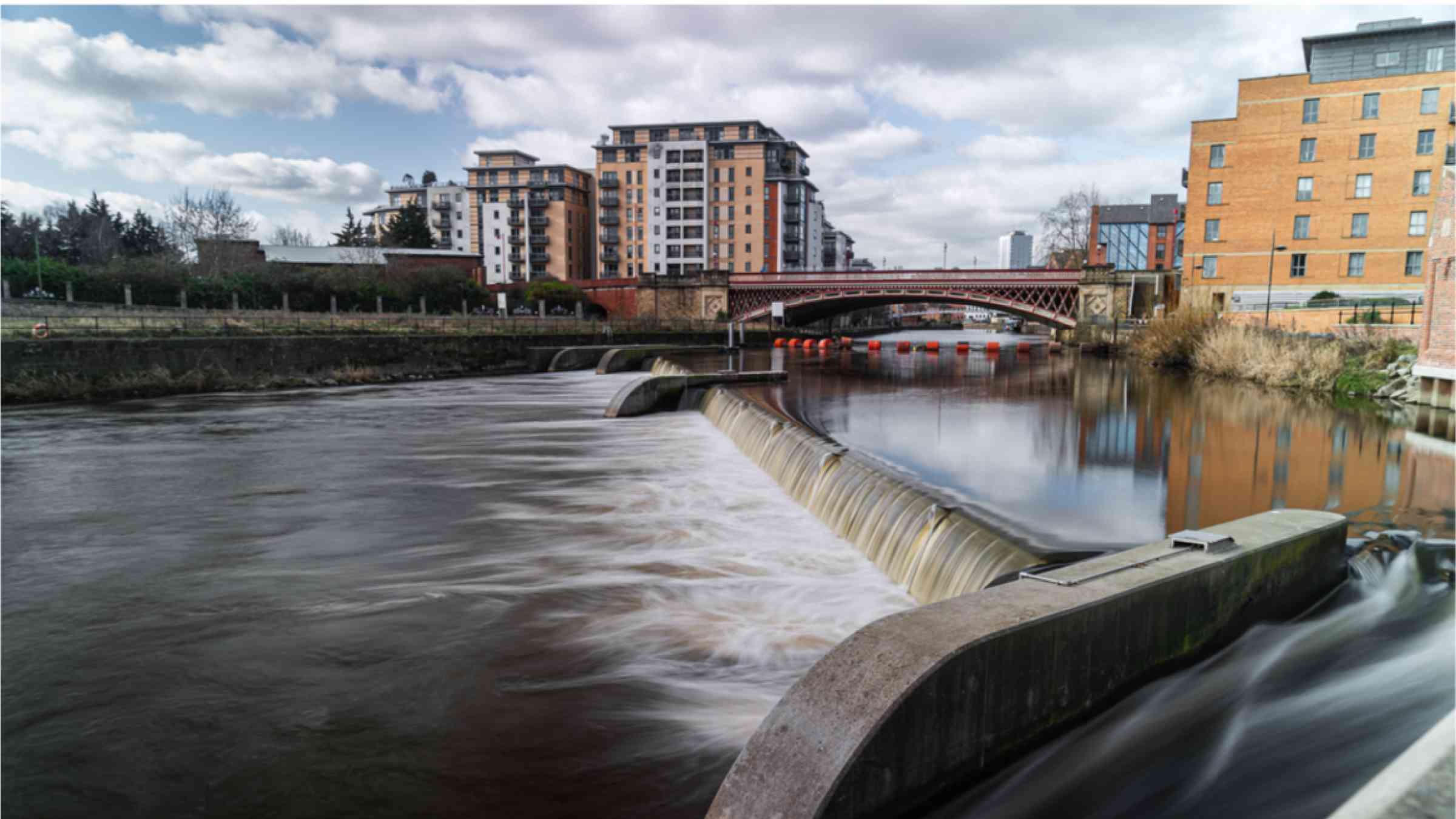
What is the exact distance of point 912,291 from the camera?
62.8 m

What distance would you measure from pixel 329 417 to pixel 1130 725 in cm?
2169

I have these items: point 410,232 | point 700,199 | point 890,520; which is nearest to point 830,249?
point 700,199

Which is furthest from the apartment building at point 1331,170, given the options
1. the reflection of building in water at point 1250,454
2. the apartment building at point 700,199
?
the apartment building at point 700,199

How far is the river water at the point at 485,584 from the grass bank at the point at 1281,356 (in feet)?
15.4

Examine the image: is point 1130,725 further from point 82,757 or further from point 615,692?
point 82,757

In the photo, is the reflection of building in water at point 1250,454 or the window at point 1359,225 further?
the window at point 1359,225

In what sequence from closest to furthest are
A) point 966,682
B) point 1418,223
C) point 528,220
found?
point 966,682
point 1418,223
point 528,220

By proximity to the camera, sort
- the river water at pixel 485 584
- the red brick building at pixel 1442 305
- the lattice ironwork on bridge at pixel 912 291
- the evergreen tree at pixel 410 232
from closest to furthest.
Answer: the river water at pixel 485 584 → the red brick building at pixel 1442 305 → the lattice ironwork on bridge at pixel 912 291 → the evergreen tree at pixel 410 232

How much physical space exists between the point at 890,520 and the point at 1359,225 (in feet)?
171

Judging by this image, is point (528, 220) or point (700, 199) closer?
point (700, 199)

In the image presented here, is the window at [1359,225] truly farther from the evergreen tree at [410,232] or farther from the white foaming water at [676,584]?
the evergreen tree at [410,232]

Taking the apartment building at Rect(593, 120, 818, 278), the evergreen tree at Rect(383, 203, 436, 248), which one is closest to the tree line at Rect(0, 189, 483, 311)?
the evergreen tree at Rect(383, 203, 436, 248)

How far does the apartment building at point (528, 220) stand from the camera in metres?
107

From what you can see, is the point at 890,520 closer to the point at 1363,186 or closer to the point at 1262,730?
the point at 1262,730
